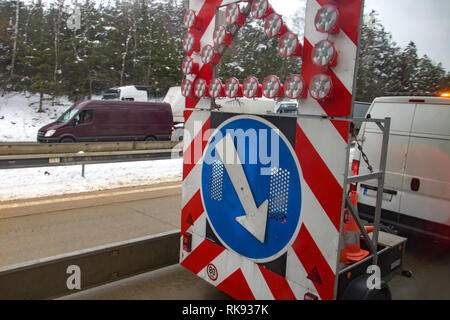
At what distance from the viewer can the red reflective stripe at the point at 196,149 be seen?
141 inches

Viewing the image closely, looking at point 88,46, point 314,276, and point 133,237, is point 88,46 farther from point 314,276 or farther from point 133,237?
point 314,276

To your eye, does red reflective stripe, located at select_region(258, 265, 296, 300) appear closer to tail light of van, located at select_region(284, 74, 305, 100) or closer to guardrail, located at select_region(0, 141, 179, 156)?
tail light of van, located at select_region(284, 74, 305, 100)

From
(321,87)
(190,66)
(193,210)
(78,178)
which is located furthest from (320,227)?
(78,178)

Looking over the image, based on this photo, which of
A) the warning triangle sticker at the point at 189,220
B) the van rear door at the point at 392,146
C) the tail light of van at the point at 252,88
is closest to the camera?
the tail light of van at the point at 252,88

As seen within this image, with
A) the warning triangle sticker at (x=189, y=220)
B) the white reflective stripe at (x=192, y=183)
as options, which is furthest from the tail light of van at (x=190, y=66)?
the warning triangle sticker at (x=189, y=220)

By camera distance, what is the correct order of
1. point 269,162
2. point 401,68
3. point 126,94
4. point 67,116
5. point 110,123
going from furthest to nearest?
point 126,94
point 110,123
point 67,116
point 401,68
point 269,162

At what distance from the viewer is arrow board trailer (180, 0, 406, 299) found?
257 centimetres

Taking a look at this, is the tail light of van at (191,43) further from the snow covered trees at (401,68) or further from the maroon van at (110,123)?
the maroon van at (110,123)

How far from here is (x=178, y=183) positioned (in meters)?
10.4

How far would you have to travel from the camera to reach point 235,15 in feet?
9.91

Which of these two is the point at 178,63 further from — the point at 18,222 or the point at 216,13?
the point at 216,13

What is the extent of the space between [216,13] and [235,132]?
→ 3.56 feet

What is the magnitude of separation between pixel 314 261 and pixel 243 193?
0.80m

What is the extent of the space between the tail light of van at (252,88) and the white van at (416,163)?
3406 mm
